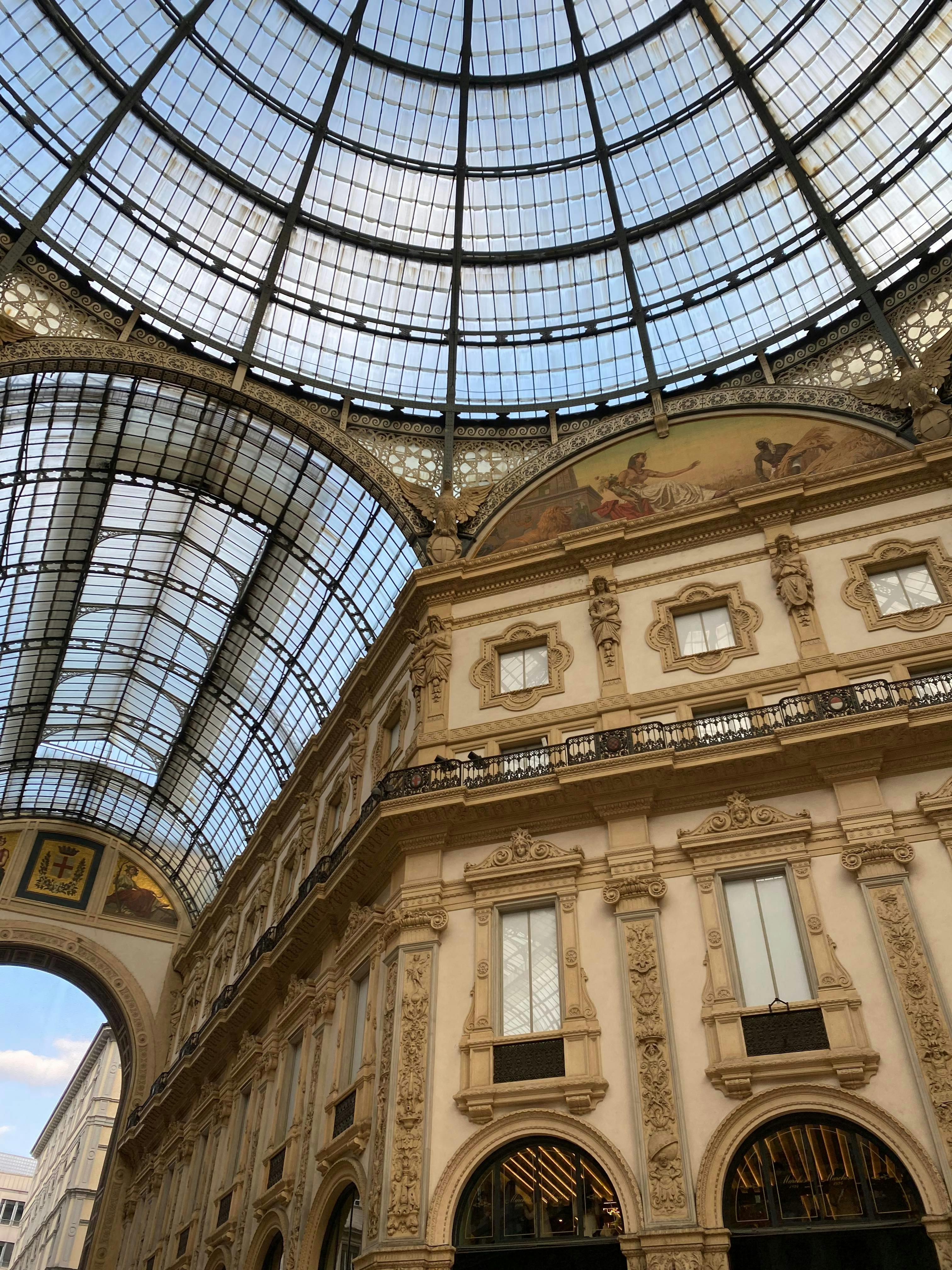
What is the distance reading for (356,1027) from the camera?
23016 millimetres

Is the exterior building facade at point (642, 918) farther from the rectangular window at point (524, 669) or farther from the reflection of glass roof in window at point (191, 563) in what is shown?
the reflection of glass roof in window at point (191, 563)

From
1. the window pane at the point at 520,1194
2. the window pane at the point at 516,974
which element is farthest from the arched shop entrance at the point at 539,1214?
the window pane at the point at 516,974

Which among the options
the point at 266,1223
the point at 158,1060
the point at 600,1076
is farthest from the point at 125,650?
the point at 600,1076

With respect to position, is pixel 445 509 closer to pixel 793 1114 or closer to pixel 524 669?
pixel 524 669

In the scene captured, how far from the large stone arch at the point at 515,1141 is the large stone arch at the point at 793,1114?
1181 mm

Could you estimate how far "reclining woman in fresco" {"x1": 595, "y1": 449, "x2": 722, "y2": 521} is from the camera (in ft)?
88.2

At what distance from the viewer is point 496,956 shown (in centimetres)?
2028

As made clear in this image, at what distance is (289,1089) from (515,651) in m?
12.7

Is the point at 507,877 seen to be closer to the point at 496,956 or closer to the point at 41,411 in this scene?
the point at 496,956

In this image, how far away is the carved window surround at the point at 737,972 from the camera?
16.8 metres

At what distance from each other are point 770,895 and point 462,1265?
329 inches

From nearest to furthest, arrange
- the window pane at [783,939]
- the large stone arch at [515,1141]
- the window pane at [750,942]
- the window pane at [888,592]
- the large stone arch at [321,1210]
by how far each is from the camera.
A: the large stone arch at [515,1141], the window pane at [783,939], the window pane at [750,942], the large stone arch at [321,1210], the window pane at [888,592]

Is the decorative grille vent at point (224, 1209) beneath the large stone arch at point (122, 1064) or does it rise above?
beneath

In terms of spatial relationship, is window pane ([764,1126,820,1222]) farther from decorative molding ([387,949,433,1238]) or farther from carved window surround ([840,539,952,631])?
carved window surround ([840,539,952,631])
